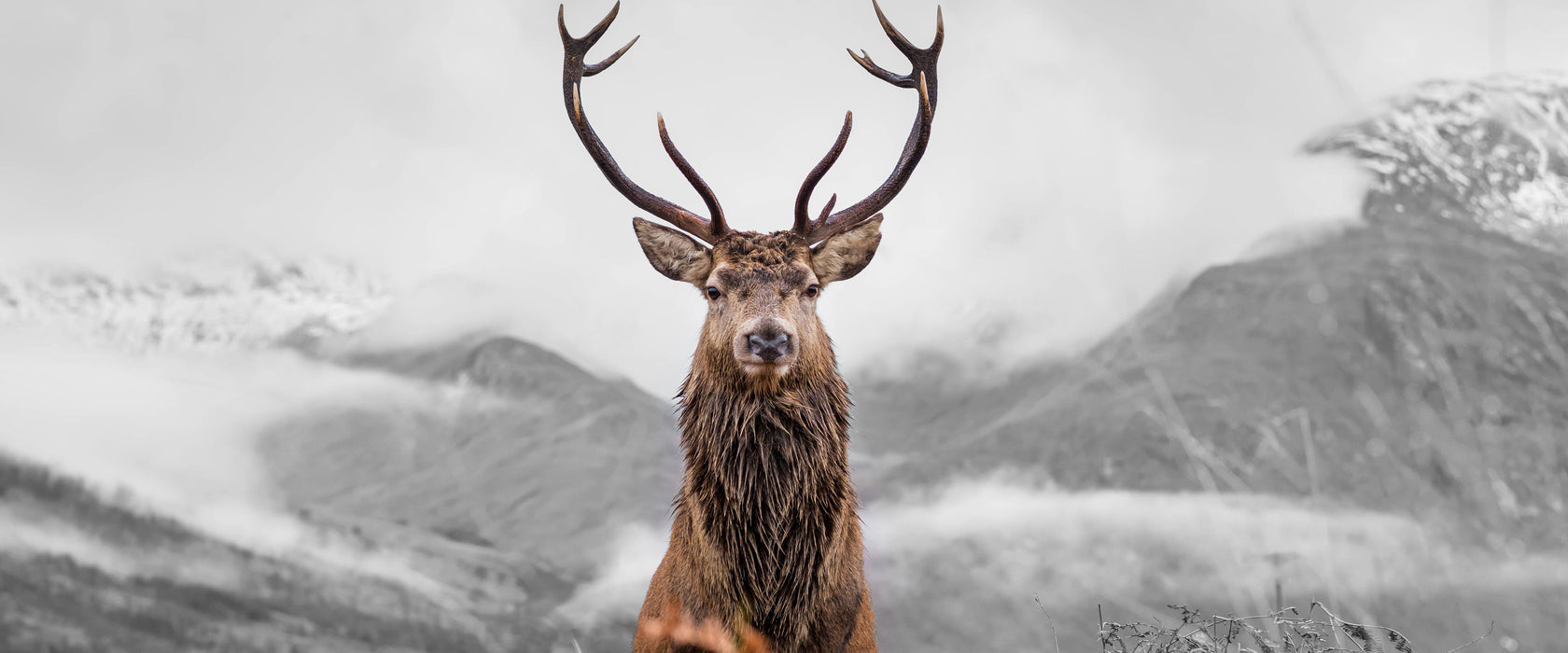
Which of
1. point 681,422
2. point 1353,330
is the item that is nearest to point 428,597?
point 1353,330

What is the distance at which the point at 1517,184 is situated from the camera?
584cm

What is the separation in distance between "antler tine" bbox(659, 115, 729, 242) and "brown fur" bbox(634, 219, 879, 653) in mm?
199

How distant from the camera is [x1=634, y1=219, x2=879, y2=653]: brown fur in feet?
20.9

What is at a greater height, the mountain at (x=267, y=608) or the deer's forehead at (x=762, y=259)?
the mountain at (x=267, y=608)

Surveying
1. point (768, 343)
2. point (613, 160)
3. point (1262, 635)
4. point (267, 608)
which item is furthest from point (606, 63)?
point (267, 608)

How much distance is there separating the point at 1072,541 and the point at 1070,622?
2480cm

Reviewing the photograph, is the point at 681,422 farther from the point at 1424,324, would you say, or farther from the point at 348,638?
the point at 348,638

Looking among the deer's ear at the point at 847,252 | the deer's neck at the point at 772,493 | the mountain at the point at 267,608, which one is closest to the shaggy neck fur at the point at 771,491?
the deer's neck at the point at 772,493

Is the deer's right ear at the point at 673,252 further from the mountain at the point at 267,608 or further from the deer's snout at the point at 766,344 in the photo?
the mountain at the point at 267,608

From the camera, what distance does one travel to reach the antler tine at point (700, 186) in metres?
7.25

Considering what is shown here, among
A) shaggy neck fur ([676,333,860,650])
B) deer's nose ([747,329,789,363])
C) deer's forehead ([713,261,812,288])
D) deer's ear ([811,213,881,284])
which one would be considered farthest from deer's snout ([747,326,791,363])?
deer's ear ([811,213,881,284])

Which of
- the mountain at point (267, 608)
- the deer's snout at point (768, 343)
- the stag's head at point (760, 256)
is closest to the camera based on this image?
the deer's snout at point (768, 343)

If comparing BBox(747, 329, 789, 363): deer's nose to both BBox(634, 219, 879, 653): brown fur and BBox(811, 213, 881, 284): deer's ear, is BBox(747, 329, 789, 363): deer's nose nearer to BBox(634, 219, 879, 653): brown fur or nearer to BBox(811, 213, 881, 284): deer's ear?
BBox(634, 219, 879, 653): brown fur

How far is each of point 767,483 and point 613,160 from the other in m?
2.64
